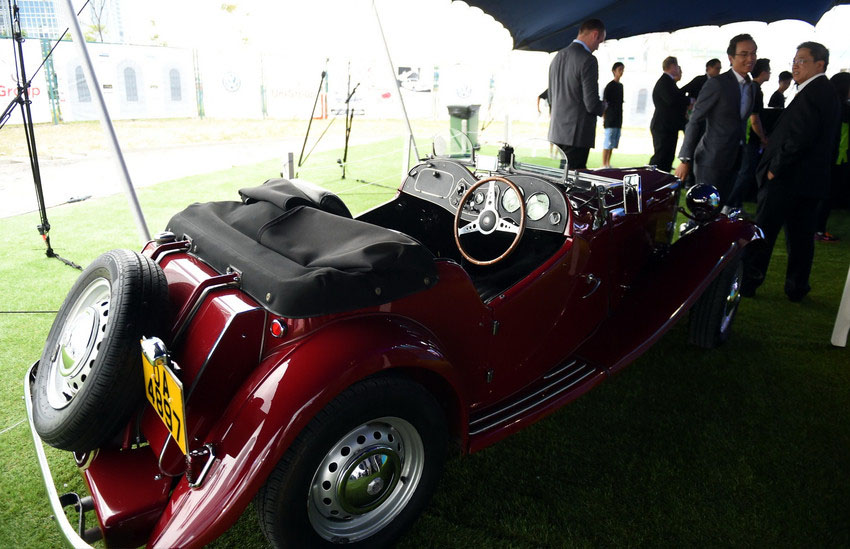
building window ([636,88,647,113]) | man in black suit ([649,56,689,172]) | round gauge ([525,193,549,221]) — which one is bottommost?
round gauge ([525,193,549,221])

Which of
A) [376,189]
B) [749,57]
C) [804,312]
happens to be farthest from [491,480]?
[376,189]

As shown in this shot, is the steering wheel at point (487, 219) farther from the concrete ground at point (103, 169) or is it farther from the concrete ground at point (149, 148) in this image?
the concrete ground at point (103, 169)

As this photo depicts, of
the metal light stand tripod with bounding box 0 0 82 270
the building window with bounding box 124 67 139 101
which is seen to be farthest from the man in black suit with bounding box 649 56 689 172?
the building window with bounding box 124 67 139 101

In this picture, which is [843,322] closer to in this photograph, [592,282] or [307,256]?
[592,282]

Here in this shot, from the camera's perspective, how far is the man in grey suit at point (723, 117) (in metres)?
4.50

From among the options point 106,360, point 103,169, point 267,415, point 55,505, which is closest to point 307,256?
point 267,415

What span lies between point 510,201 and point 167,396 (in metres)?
1.81

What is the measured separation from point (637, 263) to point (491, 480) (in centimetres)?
162

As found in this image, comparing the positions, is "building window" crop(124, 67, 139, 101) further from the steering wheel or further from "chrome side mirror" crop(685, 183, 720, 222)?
"chrome side mirror" crop(685, 183, 720, 222)

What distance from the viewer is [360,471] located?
5.76 ft

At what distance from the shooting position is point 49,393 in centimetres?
189

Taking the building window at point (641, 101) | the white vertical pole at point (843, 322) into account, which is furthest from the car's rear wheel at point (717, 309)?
the building window at point (641, 101)

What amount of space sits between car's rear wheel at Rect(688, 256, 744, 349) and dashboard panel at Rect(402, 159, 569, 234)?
1.35m

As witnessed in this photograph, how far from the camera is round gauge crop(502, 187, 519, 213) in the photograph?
270cm
